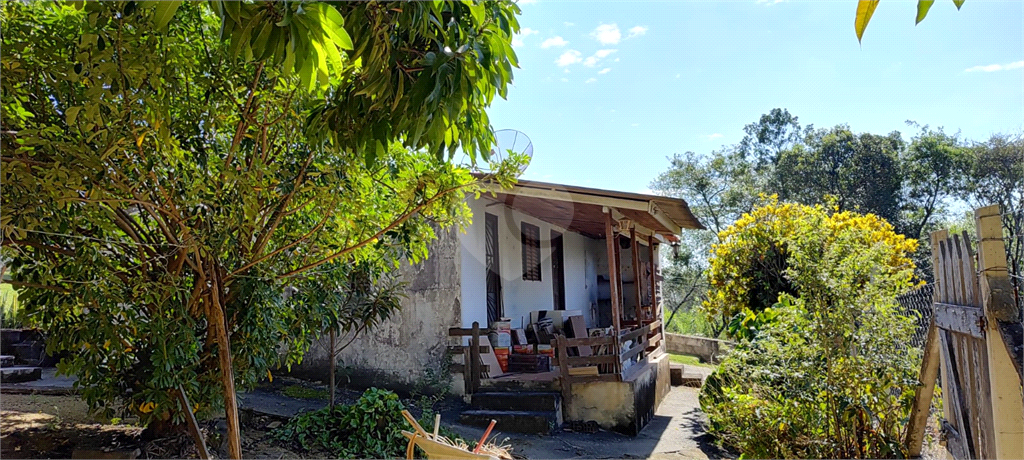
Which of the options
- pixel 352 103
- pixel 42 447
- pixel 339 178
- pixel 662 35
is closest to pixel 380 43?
pixel 352 103

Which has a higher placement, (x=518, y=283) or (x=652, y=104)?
(x=652, y=104)

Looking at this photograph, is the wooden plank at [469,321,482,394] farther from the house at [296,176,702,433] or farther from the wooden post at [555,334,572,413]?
the wooden post at [555,334,572,413]

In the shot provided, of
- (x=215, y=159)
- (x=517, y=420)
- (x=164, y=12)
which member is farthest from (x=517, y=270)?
(x=164, y=12)

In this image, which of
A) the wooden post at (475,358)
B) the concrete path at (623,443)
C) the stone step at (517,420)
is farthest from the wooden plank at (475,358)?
the concrete path at (623,443)

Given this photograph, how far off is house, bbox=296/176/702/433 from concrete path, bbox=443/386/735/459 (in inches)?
9.6

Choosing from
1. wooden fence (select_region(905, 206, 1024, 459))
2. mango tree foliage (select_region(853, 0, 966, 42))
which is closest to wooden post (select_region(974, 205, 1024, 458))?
wooden fence (select_region(905, 206, 1024, 459))

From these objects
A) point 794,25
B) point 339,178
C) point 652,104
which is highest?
point 652,104

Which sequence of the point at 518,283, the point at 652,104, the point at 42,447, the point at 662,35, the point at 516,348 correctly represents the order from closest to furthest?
the point at 662,35 < the point at 42,447 < the point at 652,104 < the point at 516,348 < the point at 518,283

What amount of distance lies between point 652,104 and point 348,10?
7.85 metres

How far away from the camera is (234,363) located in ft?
17.9

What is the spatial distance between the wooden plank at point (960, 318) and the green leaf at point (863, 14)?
8.58 ft

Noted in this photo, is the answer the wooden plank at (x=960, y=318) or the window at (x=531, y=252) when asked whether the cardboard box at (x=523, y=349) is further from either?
the wooden plank at (x=960, y=318)

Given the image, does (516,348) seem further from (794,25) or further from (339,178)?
(794,25)

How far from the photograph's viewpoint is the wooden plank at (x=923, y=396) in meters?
4.10
